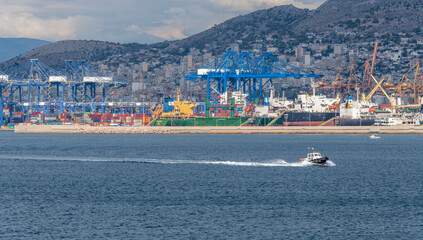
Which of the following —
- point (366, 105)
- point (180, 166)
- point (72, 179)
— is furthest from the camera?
point (366, 105)

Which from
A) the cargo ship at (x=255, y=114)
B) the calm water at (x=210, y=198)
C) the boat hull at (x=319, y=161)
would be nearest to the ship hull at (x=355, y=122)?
the cargo ship at (x=255, y=114)

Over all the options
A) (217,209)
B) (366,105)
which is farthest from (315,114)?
(217,209)

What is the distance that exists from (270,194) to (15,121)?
160 meters

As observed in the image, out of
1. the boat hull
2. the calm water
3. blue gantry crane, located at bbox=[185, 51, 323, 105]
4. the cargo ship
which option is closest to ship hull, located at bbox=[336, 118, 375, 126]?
the cargo ship

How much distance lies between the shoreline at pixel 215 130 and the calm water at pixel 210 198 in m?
62.2

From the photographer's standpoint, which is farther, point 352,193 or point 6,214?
point 352,193

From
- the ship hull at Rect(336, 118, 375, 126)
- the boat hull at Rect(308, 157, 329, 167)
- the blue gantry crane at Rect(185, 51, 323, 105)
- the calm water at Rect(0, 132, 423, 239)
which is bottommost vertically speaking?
the calm water at Rect(0, 132, 423, 239)

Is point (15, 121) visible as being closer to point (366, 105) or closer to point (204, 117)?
point (204, 117)

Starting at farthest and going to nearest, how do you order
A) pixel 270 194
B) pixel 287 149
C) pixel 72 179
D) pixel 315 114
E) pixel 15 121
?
pixel 15 121, pixel 315 114, pixel 287 149, pixel 72 179, pixel 270 194

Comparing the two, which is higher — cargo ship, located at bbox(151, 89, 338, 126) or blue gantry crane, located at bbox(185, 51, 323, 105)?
blue gantry crane, located at bbox(185, 51, 323, 105)

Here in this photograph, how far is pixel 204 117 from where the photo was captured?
155375 millimetres

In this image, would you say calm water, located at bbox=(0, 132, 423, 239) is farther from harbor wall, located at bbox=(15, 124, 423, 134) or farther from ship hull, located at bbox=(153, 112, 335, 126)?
ship hull, located at bbox=(153, 112, 335, 126)

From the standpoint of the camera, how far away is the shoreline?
14288 cm

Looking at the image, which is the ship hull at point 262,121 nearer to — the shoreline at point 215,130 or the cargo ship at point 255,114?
the cargo ship at point 255,114
